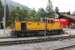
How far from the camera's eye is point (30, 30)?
3428cm

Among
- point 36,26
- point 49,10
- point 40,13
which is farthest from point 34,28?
point 49,10

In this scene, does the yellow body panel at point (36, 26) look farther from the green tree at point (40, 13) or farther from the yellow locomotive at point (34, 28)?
the green tree at point (40, 13)

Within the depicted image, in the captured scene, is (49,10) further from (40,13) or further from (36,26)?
(36,26)

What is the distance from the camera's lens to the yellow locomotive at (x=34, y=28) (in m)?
33.3

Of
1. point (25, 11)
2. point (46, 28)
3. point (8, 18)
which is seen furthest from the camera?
point (25, 11)

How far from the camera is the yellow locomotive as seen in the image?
33341 mm

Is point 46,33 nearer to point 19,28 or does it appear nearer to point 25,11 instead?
point 19,28

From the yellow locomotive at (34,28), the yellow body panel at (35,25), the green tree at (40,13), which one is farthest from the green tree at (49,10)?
the yellow body panel at (35,25)

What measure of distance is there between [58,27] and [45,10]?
24388 millimetres

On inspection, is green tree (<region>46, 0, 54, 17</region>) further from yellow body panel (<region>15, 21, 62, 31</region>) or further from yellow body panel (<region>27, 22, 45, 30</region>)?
yellow body panel (<region>27, 22, 45, 30</region>)

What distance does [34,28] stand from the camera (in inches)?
1358

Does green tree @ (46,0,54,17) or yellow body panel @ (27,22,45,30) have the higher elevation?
green tree @ (46,0,54,17)

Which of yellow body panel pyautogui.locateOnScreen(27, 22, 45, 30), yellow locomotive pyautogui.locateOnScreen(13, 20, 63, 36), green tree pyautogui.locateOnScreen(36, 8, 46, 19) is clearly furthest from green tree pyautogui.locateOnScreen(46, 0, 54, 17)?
yellow body panel pyautogui.locateOnScreen(27, 22, 45, 30)

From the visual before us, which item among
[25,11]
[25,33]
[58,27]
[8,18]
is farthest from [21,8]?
[25,33]
